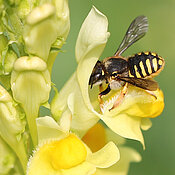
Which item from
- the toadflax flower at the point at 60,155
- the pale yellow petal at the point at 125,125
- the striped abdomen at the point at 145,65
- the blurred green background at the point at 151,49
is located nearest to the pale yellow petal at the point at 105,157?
the toadflax flower at the point at 60,155

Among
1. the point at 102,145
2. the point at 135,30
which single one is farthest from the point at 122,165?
the point at 135,30

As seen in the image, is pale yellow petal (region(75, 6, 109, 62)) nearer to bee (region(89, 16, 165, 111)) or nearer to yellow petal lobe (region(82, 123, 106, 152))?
bee (region(89, 16, 165, 111))

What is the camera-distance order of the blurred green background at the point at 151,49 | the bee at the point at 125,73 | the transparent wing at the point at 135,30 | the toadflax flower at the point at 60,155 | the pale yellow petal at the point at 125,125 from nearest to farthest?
the toadflax flower at the point at 60,155
the pale yellow petal at the point at 125,125
the bee at the point at 125,73
the transparent wing at the point at 135,30
the blurred green background at the point at 151,49

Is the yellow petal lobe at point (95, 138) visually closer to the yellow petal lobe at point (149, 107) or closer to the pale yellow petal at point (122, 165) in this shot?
the pale yellow petal at point (122, 165)

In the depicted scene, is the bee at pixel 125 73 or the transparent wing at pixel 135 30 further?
the transparent wing at pixel 135 30

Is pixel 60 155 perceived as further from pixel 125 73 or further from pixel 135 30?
pixel 135 30

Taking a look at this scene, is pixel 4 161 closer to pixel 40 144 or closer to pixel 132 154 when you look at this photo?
pixel 40 144

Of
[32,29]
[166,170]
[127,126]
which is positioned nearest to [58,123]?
[127,126]
